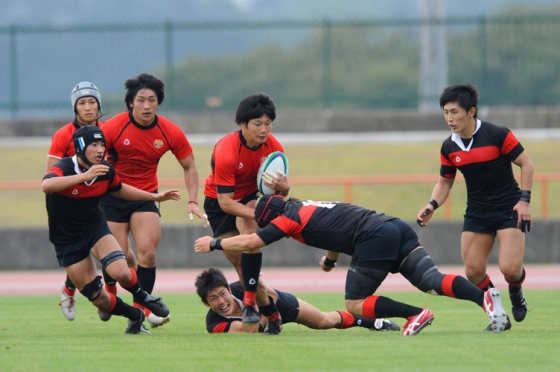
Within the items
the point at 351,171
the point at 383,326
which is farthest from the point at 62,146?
the point at 351,171

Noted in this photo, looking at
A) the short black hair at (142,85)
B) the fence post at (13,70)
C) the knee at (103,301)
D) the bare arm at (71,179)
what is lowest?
the knee at (103,301)

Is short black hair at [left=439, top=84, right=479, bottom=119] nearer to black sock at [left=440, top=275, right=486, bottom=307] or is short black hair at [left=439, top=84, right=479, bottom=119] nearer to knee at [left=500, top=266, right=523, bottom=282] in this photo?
knee at [left=500, top=266, right=523, bottom=282]

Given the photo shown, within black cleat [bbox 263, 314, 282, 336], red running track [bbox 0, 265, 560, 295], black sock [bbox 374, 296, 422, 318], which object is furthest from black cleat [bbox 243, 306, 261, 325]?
red running track [bbox 0, 265, 560, 295]

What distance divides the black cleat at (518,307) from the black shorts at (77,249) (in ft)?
12.9

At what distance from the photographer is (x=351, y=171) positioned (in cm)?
2277

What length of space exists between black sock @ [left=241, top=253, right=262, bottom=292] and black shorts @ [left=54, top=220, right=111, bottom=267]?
1370mm

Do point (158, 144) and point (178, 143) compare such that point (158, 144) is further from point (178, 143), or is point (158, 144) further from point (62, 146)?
point (62, 146)

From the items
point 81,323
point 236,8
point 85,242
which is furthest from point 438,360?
point 236,8

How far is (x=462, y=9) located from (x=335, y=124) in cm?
5333

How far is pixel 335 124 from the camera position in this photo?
24500mm

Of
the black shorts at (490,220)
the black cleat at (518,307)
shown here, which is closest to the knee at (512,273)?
the black cleat at (518,307)

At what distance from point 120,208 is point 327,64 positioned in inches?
555

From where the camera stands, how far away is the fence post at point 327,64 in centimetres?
2317

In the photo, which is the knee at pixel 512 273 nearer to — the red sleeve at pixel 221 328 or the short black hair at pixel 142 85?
the red sleeve at pixel 221 328
